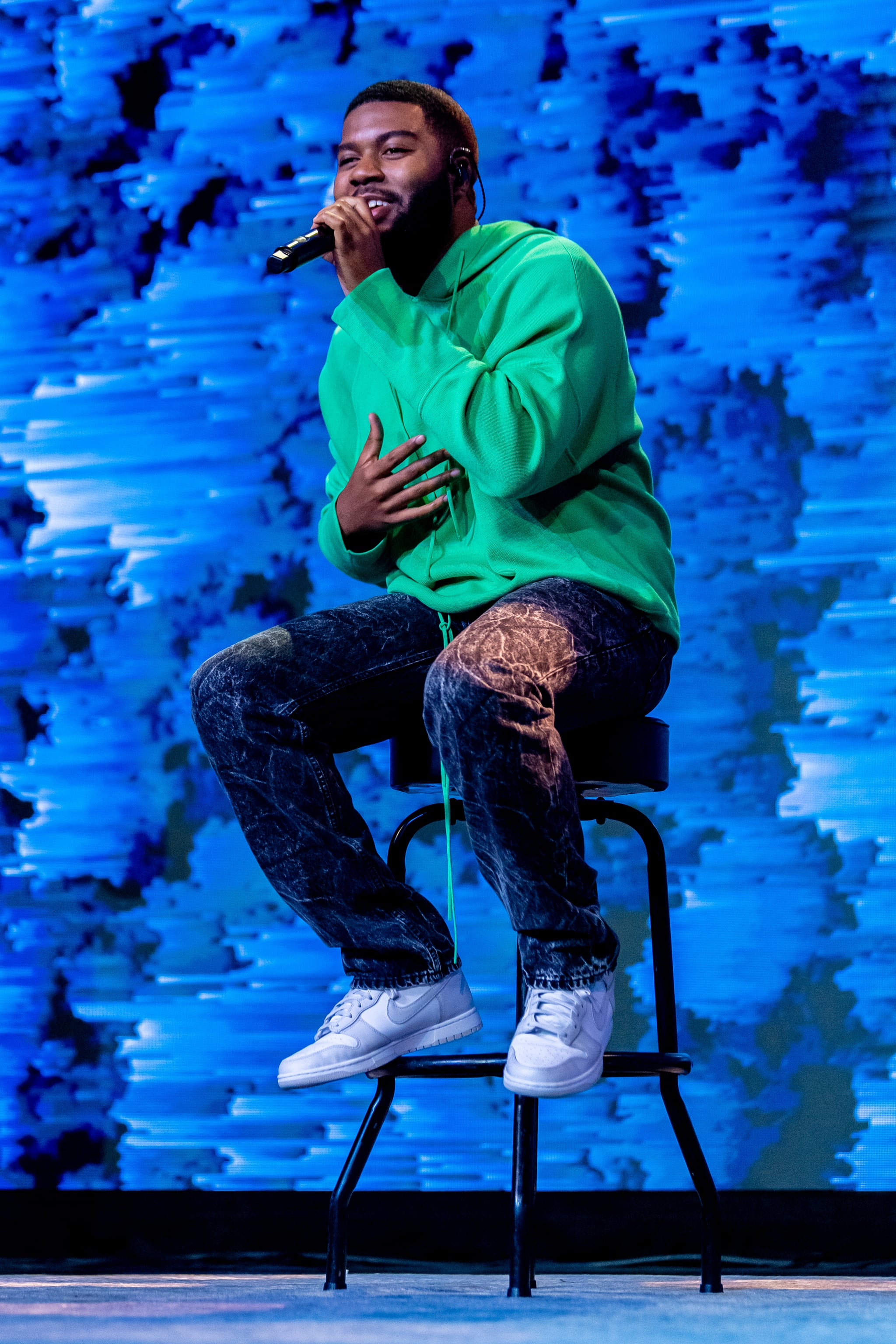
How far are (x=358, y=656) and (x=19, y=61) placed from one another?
1.64 m

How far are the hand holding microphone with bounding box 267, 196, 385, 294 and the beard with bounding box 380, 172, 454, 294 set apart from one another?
3.6 inches

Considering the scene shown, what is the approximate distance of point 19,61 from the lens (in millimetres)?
2391

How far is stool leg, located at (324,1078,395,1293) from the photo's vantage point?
149 cm

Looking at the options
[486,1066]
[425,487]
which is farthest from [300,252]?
[486,1066]

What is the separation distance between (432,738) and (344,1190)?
0.58 m

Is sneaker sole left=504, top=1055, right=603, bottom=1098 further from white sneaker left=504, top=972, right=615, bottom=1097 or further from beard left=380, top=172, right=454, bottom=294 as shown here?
beard left=380, top=172, right=454, bottom=294

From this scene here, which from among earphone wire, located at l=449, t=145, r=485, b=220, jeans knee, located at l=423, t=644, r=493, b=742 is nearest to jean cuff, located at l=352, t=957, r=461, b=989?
jeans knee, located at l=423, t=644, r=493, b=742

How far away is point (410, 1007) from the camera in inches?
53.2

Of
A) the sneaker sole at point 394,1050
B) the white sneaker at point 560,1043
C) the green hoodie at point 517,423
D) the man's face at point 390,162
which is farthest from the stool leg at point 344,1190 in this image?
the man's face at point 390,162

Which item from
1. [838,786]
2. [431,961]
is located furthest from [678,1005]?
[431,961]

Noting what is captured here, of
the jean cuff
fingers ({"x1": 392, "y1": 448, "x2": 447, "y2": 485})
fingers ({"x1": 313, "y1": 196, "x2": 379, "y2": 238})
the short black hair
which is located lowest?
the jean cuff

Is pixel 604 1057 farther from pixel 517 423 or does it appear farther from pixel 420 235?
pixel 420 235

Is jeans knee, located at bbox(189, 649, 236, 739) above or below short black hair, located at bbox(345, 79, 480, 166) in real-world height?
below

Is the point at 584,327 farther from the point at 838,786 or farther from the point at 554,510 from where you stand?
the point at 838,786
